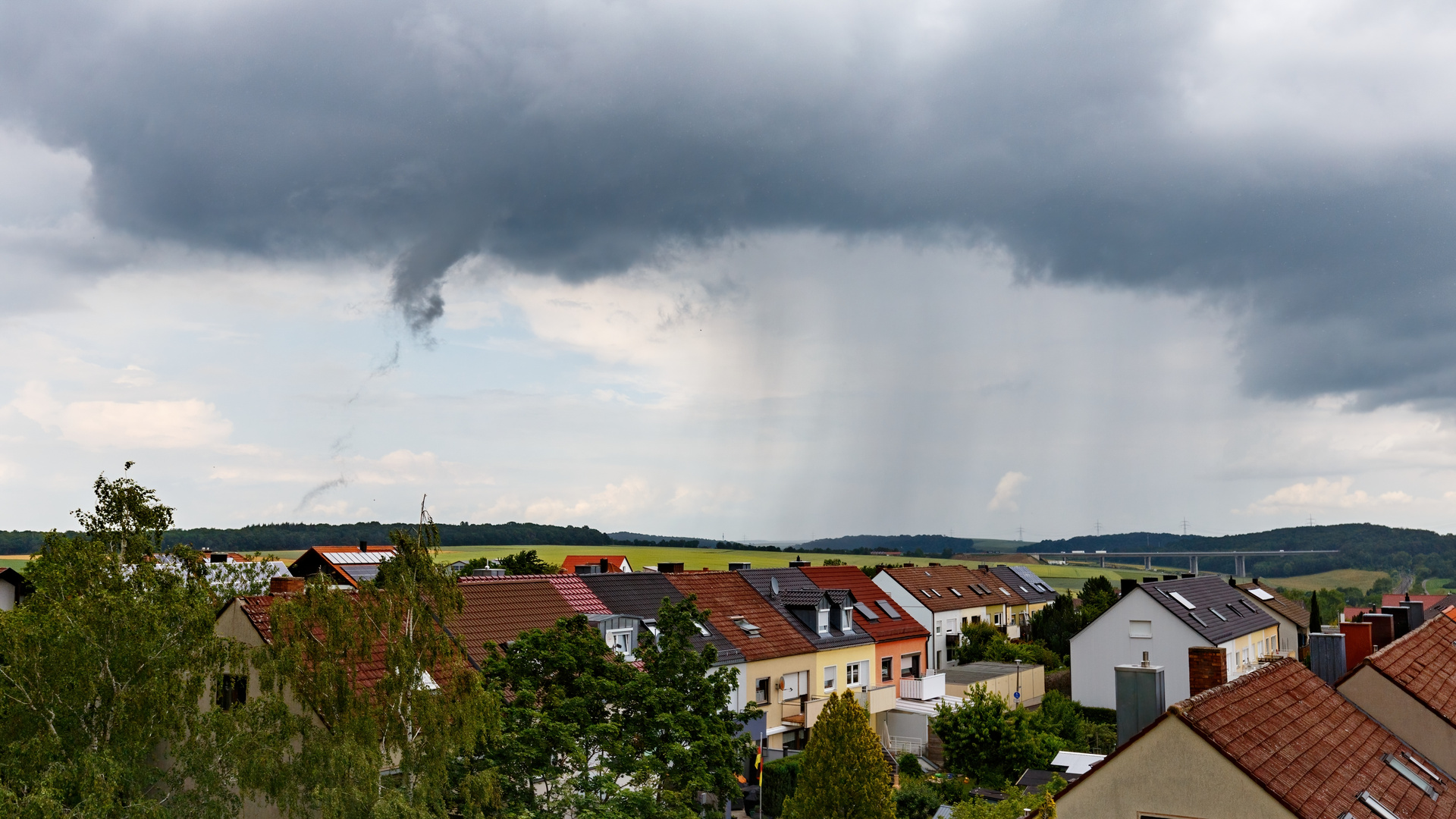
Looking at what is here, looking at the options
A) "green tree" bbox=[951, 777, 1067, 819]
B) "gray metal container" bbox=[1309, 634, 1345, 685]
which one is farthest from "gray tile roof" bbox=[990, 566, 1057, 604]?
"green tree" bbox=[951, 777, 1067, 819]

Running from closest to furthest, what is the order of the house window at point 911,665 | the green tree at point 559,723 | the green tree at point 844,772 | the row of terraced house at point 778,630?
the green tree at point 559,723 < the green tree at point 844,772 < the row of terraced house at point 778,630 < the house window at point 911,665

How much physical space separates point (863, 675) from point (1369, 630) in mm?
27949

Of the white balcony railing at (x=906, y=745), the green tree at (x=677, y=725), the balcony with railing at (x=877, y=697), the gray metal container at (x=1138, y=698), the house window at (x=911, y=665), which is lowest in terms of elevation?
the white balcony railing at (x=906, y=745)

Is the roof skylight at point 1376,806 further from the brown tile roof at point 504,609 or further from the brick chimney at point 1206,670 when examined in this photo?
the brown tile roof at point 504,609

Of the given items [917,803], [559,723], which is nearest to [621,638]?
[917,803]

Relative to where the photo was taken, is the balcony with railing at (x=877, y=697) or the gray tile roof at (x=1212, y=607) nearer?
the balcony with railing at (x=877, y=697)

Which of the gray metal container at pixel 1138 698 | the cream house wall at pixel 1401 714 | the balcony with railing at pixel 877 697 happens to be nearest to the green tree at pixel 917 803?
the balcony with railing at pixel 877 697

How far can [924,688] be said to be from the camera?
5328cm

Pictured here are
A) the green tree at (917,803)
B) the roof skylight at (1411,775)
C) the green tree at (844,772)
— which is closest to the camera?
the roof skylight at (1411,775)

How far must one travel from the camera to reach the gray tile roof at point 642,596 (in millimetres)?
44188

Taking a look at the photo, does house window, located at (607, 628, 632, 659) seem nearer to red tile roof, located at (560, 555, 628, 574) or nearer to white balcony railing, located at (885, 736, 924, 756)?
white balcony railing, located at (885, 736, 924, 756)

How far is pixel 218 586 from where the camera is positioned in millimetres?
28672

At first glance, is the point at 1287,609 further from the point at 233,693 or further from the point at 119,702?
the point at 119,702

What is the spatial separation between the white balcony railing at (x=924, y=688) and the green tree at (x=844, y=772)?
1054 inches
